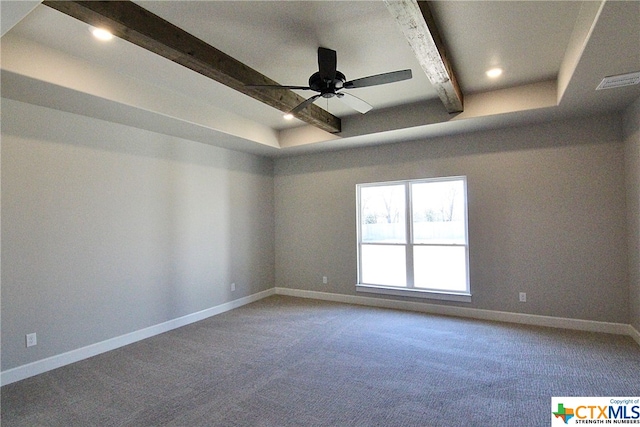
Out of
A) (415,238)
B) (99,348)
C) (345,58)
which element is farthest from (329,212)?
(99,348)

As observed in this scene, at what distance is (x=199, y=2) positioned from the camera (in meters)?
2.21

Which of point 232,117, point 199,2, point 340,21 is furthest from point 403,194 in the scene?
point 199,2

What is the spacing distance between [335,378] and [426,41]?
114 inches

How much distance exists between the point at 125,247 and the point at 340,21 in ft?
11.4

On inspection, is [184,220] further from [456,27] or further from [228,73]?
[456,27]

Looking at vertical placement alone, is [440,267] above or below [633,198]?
below

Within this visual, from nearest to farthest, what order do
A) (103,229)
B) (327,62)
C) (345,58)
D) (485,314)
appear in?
(327,62) < (345,58) < (103,229) < (485,314)

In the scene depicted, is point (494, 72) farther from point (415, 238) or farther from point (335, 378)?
point (335, 378)

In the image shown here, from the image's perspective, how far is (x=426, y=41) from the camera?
2420 mm

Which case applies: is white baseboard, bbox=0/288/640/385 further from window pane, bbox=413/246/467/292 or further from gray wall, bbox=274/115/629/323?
window pane, bbox=413/246/467/292

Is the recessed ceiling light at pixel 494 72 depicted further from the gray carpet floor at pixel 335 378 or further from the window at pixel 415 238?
the gray carpet floor at pixel 335 378

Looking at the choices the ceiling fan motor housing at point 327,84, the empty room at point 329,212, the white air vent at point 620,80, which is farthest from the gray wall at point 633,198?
the ceiling fan motor housing at point 327,84

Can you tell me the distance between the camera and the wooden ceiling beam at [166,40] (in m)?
1.97

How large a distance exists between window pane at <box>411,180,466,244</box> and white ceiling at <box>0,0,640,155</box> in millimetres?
942
